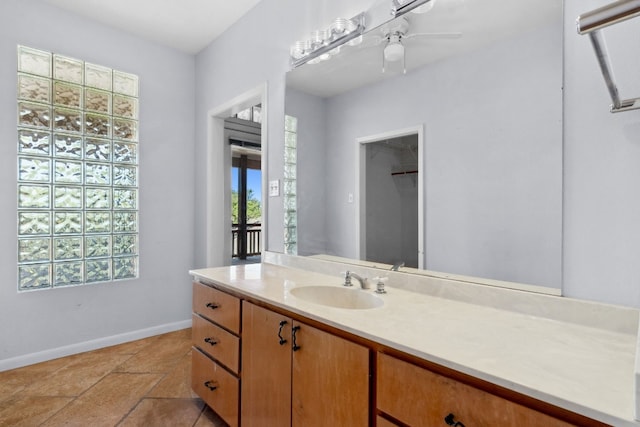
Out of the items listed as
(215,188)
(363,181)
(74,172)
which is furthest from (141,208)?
(363,181)

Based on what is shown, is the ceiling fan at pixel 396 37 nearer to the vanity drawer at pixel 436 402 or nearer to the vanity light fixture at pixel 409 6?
the vanity light fixture at pixel 409 6

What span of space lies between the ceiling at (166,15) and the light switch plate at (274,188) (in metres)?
1.37

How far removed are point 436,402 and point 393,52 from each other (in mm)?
1501

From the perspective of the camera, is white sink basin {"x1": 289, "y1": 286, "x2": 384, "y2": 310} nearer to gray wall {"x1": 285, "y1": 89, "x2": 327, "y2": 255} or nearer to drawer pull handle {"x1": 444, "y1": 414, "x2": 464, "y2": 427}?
gray wall {"x1": 285, "y1": 89, "x2": 327, "y2": 255}

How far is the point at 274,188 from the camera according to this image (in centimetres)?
232

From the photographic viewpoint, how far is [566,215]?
1.11 metres

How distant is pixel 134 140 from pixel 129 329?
5.57 ft

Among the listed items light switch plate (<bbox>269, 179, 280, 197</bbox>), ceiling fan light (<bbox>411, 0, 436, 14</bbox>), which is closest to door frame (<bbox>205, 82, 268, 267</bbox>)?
light switch plate (<bbox>269, 179, 280, 197</bbox>)

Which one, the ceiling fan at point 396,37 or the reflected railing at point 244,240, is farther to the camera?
the reflected railing at point 244,240

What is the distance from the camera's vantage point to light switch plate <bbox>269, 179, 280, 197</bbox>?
2289mm

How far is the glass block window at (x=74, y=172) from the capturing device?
2453 millimetres

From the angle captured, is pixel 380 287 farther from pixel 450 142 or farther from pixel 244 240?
pixel 244 240

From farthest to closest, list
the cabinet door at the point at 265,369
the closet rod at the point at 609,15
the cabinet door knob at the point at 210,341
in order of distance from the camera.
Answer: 1. the cabinet door knob at the point at 210,341
2. the cabinet door at the point at 265,369
3. the closet rod at the point at 609,15

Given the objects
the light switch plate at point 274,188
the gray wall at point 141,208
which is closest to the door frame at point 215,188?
the gray wall at point 141,208
